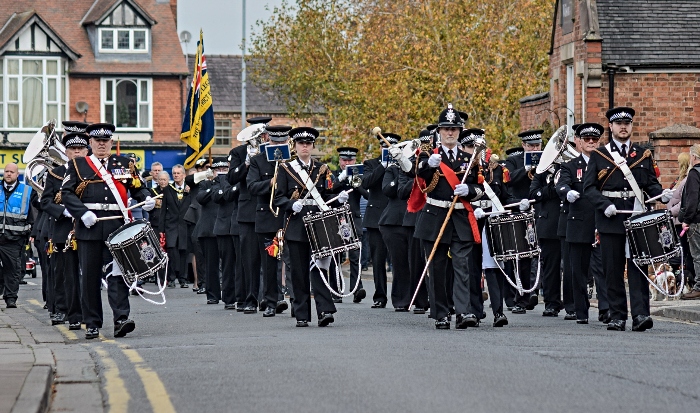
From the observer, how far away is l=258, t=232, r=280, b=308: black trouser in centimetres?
1656

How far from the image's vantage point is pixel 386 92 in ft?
130

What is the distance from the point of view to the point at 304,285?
14.9 metres

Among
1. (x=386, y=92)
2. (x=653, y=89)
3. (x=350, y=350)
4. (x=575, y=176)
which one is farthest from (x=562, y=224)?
(x=386, y=92)

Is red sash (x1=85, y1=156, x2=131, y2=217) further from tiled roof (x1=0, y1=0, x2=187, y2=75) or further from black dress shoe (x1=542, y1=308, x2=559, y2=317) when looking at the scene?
tiled roof (x1=0, y1=0, x2=187, y2=75)

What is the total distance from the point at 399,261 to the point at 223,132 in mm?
55822

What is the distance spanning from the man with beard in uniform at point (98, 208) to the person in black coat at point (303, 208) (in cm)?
155

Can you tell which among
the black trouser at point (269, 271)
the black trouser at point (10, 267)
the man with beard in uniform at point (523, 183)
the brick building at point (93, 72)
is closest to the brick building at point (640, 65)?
the man with beard in uniform at point (523, 183)

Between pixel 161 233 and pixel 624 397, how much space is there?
56.5 ft

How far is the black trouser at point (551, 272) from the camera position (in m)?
16.7

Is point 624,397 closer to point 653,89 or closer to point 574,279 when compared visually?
point 574,279

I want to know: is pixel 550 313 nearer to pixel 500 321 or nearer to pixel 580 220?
pixel 580 220

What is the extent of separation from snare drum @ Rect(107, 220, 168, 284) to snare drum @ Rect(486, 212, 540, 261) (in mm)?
3728

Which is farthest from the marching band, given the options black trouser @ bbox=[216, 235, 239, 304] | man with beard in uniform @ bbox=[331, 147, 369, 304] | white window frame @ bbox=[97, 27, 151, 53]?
white window frame @ bbox=[97, 27, 151, 53]

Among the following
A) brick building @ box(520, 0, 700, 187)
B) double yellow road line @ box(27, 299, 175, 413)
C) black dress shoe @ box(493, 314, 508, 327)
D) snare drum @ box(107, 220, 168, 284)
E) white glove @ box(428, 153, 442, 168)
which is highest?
brick building @ box(520, 0, 700, 187)
